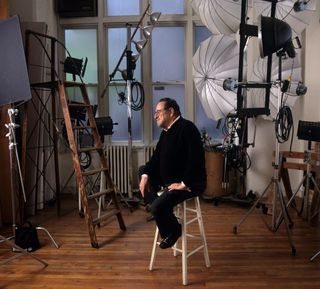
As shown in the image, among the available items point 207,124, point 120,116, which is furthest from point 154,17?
point 207,124

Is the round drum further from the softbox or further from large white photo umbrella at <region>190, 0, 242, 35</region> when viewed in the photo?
the softbox

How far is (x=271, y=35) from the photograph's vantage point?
3.10m

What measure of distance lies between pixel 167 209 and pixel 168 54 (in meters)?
3.57

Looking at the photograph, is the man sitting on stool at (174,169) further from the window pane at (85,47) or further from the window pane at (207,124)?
the window pane at (85,47)

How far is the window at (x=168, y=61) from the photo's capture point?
5574mm

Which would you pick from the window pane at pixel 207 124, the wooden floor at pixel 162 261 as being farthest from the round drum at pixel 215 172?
the wooden floor at pixel 162 261

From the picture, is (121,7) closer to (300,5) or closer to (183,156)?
(300,5)

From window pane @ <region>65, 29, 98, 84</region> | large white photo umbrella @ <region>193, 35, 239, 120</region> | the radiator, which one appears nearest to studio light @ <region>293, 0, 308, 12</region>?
large white photo umbrella @ <region>193, 35, 239, 120</region>

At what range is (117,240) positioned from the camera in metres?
3.53

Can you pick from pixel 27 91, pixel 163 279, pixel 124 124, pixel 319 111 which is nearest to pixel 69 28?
pixel 124 124

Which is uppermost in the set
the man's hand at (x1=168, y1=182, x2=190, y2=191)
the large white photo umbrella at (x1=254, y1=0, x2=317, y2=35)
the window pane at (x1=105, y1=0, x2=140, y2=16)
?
the window pane at (x1=105, y1=0, x2=140, y2=16)

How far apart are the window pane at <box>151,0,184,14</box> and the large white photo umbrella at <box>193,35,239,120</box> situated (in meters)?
1.36

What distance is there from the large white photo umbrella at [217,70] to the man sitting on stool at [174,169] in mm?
1758

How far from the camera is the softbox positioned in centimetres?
275
